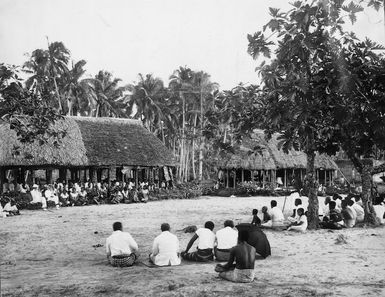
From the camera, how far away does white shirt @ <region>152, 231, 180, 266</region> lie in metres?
7.99

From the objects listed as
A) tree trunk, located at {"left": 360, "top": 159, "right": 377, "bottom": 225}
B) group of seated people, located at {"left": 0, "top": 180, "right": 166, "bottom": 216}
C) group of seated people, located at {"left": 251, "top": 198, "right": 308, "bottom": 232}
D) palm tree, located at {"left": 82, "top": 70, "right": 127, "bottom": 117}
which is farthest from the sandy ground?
palm tree, located at {"left": 82, "top": 70, "right": 127, "bottom": 117}

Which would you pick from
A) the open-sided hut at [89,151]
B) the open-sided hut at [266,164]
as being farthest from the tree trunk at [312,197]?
the open-sided hut at [266,164]

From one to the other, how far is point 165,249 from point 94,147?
18161mm

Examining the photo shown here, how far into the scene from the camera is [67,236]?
39.2 feet

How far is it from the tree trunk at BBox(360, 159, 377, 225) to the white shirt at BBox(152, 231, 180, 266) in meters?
7.03

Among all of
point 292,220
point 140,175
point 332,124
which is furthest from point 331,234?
point 140,175

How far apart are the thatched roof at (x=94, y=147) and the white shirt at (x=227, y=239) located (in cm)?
1526

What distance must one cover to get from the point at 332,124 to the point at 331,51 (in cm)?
233

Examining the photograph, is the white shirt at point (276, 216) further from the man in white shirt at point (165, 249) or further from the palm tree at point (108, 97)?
the palm tree at point (108, 97)

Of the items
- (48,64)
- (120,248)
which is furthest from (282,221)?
(48,64)

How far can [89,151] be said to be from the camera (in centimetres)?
2488

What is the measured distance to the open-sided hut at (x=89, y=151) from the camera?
22297mm

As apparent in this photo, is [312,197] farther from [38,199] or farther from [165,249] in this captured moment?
[38,199]

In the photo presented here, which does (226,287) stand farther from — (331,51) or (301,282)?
(331,51)
